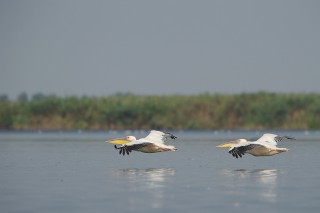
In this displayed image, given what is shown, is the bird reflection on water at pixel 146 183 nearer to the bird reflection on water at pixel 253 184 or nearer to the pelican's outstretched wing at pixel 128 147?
the pelican's outstretched wing at pixel 128 147

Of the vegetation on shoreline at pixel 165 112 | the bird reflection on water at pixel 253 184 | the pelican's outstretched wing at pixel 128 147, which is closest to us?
the bird reflection on water at pixel 253 184

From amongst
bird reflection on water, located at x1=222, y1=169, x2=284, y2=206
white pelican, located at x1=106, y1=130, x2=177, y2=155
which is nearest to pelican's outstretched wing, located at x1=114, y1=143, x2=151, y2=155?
white pelican, located at x1=106, y1=130, x2=177, y2=155

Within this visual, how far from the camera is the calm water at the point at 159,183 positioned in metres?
13.6

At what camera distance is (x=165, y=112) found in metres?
51.9

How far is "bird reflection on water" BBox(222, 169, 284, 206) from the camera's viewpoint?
14.7 metres

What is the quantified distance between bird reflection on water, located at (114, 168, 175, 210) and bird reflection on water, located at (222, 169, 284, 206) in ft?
3.68

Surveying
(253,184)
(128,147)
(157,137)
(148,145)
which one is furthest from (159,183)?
(157,137)

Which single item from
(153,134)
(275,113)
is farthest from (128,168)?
(275,113)

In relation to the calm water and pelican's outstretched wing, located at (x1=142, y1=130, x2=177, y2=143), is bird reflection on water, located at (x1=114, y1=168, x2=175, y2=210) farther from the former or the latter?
pelican's outstretched wing, located at (x1=142, y1=130, x2=177, y2=143)

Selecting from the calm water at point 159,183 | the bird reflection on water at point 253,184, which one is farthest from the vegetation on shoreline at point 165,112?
the bird reflection on water at point 253,184

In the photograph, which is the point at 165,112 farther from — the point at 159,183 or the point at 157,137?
the point at 159,183

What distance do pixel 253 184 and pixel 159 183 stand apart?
1.63 m

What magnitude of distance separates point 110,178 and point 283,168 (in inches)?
168

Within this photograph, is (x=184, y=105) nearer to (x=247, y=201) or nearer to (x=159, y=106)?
(x=159, y=106)
